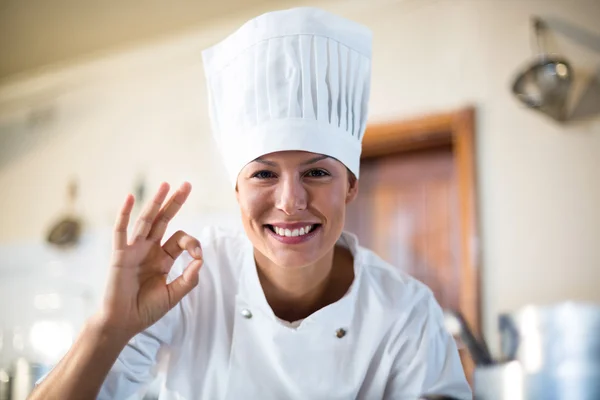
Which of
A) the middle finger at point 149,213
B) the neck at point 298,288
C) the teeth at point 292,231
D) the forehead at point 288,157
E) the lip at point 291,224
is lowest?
the neck at point 298,288

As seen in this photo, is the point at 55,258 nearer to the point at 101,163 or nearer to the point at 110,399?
the point at 101,163

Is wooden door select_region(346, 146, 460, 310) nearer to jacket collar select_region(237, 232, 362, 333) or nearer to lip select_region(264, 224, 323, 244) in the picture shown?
jacket collar select_region(237, 232, 362, 333)

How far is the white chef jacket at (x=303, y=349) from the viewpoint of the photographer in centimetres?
94

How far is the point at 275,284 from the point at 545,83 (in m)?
1.35

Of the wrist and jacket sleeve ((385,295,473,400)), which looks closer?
the wrist

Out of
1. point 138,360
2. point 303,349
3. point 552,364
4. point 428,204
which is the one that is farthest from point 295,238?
point 428,204

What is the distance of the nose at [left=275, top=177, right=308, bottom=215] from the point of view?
2.75 ft

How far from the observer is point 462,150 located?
206 centimetres

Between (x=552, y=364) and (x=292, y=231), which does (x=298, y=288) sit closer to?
(x=292, y=231)

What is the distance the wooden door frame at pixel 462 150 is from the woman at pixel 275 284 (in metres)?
1.02

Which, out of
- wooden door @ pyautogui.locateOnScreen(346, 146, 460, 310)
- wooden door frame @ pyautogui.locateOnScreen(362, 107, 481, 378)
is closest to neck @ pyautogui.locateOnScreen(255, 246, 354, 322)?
wooden door frame @ pyautogui.locateOnScreen(362, 107, 481, 378)

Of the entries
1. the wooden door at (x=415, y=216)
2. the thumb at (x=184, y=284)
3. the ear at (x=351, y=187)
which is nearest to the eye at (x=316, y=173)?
the ear at (x=351, y=187)

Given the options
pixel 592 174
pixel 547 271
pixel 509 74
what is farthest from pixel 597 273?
pixel 509 74

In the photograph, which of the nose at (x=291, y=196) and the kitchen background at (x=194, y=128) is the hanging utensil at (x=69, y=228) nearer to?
the kitchen background at (x=194, y=128)
